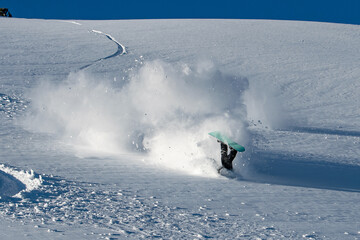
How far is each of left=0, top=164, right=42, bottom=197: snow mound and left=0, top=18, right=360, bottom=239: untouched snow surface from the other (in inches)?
0.4

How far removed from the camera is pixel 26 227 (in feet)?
12.1

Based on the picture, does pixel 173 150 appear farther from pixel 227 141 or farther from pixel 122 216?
pixel 122 216

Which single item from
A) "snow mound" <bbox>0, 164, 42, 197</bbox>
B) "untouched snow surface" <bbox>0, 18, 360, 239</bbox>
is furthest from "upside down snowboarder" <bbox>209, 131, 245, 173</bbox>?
"snow mound" <bbox>0, 164, 42, 197</bbox>

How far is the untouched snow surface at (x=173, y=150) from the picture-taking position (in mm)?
4031

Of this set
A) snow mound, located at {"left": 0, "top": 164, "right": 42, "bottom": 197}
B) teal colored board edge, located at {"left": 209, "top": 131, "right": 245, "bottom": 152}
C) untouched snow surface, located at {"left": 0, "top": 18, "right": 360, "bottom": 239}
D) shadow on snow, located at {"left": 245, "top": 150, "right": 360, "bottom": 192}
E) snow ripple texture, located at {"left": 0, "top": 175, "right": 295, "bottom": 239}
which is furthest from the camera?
shadow on snow, located at {"left": 245, "top": 150, "right": 360, "bottom": 192}

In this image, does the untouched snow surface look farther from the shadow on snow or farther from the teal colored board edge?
the teal colored board edge

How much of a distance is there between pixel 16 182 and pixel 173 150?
2058mm

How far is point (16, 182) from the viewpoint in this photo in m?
4.92

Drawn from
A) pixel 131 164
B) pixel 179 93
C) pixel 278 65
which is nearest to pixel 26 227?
pixel 131 164

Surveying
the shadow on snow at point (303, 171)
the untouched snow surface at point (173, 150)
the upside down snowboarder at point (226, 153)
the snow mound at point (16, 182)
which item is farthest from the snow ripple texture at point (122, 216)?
the shadow on snow at point (303, 171)

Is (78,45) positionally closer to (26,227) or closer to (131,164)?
(131,164)

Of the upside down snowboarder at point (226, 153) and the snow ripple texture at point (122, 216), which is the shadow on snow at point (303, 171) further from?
the snow ripple texture at point (122, 216)

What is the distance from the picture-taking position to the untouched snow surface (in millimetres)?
4031

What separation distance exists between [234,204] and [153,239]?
117 centimetres
